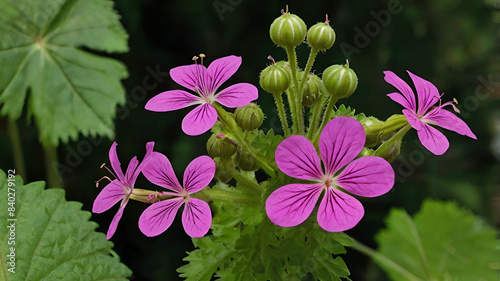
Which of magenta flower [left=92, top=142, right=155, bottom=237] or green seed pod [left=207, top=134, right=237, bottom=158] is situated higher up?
green seed pod [left=207, top=134, right=237, bottom=158]

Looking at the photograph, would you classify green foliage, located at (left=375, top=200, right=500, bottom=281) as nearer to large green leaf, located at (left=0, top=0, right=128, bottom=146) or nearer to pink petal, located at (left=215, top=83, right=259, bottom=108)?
large green leaf, located at (left=0, top=0, right=128, bottom=146)

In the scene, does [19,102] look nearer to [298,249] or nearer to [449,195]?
[298,249]

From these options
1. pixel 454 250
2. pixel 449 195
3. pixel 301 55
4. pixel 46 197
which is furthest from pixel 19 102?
pixel 449 195

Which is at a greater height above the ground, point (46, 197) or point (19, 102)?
point (19, 102)

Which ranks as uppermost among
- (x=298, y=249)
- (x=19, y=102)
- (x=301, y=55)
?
(x=301, y=55)

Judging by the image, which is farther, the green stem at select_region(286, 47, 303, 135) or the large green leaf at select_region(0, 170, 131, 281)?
the large green leaf at select_region(0, 170, 131, 281)

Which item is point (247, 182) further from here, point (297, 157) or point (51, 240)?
point (51, 240)

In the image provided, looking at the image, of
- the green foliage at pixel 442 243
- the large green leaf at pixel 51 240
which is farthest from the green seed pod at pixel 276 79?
the green foliage at pixel 442 243

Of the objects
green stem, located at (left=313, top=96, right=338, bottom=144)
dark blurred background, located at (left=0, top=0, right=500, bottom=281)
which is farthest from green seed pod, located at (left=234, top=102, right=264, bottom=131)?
dark blurred background, located at (left=0, top=0, right=500, bottom=281)
